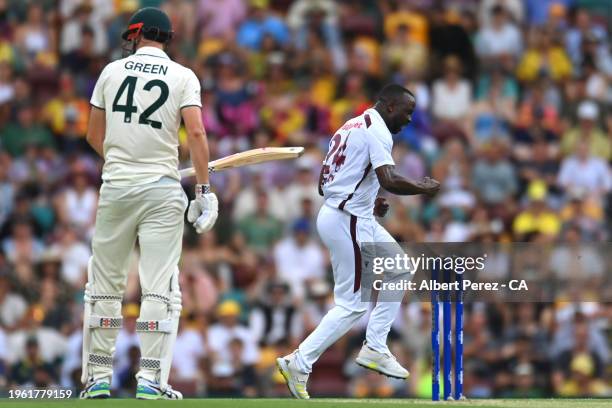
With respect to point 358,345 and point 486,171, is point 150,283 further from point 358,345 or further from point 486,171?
point 486,171

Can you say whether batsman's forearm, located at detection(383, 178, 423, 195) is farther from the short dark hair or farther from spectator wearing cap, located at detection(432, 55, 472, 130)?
spectator wearing cap, located at detection(432, 55, 472, 130)

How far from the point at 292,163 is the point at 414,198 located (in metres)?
1.47

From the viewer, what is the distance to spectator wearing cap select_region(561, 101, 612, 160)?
58.5 feet

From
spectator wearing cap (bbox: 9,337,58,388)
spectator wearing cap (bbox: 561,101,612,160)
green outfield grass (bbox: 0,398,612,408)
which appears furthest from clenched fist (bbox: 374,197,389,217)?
spectator wearing cap (bbox: 561,101,612,160)

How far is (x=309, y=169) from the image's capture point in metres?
17.1

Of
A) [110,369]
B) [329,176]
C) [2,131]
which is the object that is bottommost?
[110,369]

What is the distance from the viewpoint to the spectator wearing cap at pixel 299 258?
643 inches

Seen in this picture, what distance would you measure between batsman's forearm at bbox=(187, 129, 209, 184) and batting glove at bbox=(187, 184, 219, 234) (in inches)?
2.8

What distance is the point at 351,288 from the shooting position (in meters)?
11.0

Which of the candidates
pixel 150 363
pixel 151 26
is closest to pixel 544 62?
pixel 151 26

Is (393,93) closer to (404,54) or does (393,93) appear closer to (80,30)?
(404,54)

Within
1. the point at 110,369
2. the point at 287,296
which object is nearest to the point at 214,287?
the point at 287,296

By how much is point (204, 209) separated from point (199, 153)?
0.36 metres
